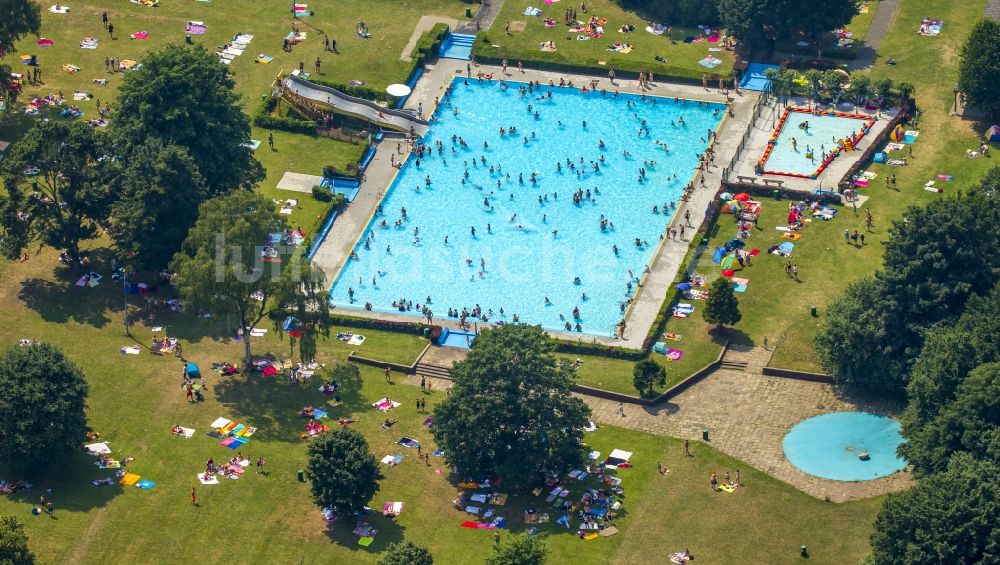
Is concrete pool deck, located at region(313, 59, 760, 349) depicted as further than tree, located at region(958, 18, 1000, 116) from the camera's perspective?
No

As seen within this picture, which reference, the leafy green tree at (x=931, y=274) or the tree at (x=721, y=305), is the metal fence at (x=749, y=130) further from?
the leafy green tree at (x=931, y=274)

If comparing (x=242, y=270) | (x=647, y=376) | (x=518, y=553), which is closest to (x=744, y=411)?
(x=647, y=376)

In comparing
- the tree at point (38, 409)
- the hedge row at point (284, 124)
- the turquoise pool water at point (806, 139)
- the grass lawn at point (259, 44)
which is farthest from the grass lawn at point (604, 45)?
the tree at point (38, 409)

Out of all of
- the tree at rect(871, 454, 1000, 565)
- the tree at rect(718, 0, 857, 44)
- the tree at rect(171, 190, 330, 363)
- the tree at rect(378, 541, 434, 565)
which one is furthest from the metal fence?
the tree at rect(378, 541, 434, 565)

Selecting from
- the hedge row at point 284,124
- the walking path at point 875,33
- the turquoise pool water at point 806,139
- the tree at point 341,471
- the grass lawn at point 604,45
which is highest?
the tree at point 341,471

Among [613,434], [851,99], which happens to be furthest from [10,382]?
[851,99]

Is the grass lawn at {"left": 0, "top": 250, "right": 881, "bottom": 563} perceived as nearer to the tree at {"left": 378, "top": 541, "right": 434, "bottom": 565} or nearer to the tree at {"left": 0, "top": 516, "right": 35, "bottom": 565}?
the tree at {"left": 0, "top": 516, "right": 35, "bottom": 565}
